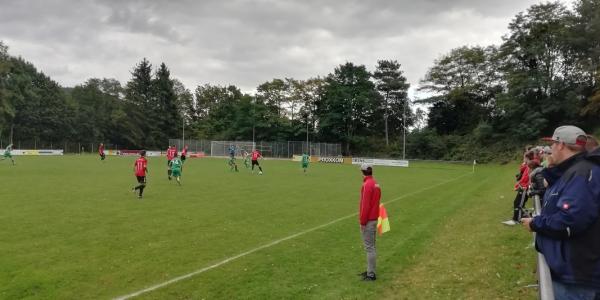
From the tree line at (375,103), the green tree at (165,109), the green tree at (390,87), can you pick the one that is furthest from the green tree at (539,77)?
the green tree at (165,109)

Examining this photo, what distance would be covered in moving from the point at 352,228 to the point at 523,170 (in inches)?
214

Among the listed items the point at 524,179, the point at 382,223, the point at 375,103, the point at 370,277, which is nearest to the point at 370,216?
the point at 382,223

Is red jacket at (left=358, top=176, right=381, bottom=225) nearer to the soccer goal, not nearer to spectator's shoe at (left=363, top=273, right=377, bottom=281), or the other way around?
spectator's shoe at (left=363, top=273, right=377, bottom=281)

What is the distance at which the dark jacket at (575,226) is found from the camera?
335 centimetres

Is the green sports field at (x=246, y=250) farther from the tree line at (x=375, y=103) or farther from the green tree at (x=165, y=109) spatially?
the green tree at (x=165, y=109)

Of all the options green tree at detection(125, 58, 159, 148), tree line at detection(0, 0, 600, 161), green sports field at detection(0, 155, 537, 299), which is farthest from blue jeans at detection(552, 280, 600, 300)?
green tree at detection(125, 58, 159, 148)

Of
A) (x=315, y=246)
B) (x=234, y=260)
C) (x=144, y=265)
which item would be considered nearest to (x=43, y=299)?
(x=144, y=265)

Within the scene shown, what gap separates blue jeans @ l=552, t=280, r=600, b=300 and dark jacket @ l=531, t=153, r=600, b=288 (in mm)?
59

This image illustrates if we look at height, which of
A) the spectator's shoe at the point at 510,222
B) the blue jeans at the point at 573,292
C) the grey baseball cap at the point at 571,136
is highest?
the grey baseball cap at the point at 571,136

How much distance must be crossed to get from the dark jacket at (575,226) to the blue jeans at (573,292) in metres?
0.06

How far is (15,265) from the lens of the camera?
8102mm

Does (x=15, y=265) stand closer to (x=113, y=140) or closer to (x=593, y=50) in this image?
A: (x=593, y=50)

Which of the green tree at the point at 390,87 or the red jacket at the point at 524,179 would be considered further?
the green tree at the point at 390,87

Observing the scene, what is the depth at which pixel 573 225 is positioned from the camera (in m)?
3.35
